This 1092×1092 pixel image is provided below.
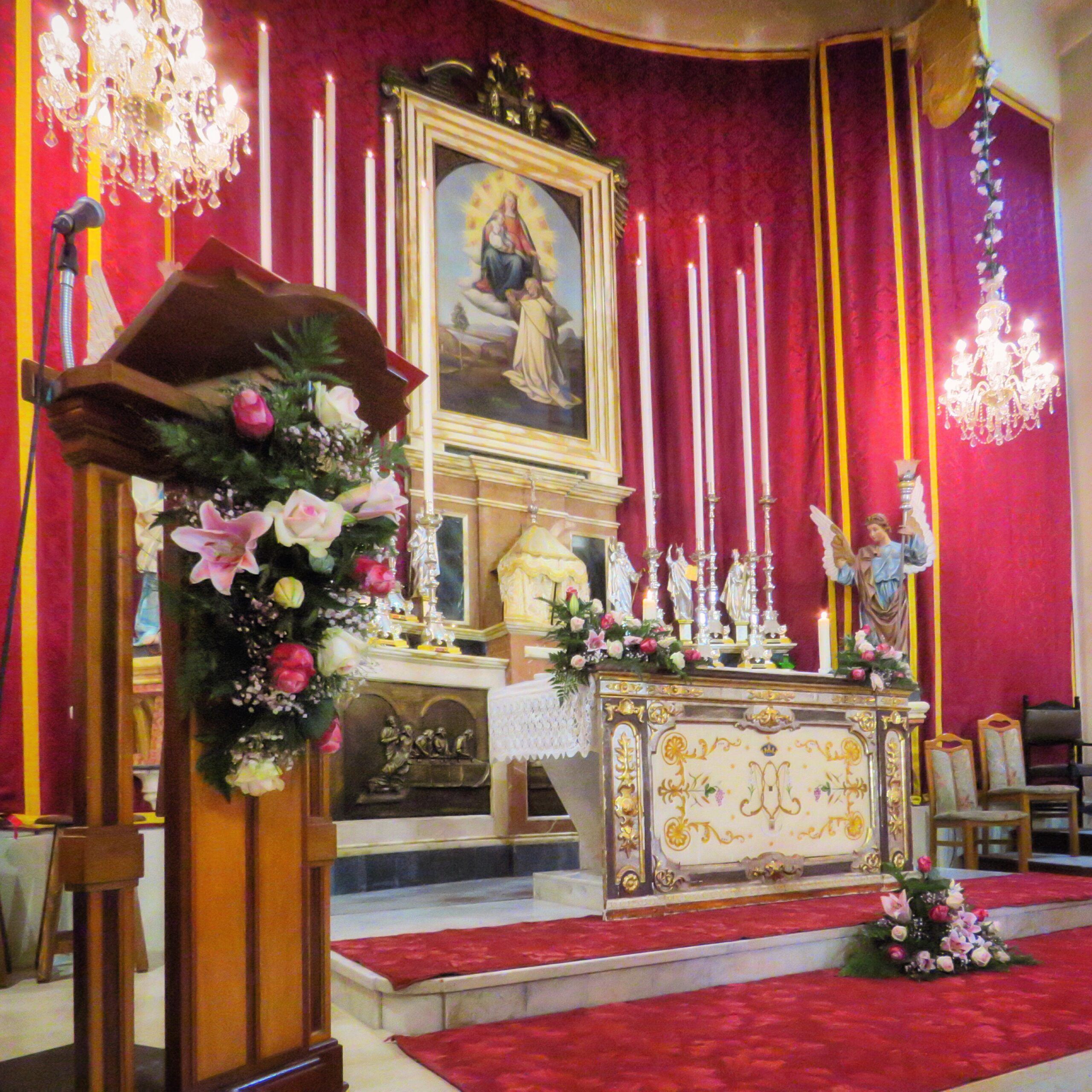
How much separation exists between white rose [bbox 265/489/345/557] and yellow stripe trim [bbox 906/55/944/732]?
22.8 feet

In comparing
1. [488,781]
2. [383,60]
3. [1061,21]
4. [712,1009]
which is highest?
[1061,21]

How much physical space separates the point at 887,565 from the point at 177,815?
660 centimetres

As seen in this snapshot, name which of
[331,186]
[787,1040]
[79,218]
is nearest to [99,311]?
[331,186]

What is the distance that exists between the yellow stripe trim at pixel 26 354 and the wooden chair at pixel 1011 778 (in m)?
6.10

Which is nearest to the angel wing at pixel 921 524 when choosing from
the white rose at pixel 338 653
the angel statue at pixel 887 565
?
the angel statue at pixel 887 565

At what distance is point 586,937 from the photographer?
368 cm

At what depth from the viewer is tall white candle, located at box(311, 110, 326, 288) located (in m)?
5.44

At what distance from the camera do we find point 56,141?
5043 millimetres

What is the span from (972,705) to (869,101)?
4.84 m

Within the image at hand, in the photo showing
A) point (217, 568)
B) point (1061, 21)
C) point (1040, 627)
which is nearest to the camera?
point (217, 568)

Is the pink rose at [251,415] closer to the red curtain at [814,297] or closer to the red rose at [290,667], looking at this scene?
the red rose at [290,667]

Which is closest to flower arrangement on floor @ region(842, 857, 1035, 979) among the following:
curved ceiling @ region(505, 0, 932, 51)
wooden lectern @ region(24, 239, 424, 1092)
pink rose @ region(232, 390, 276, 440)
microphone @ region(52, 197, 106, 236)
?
wooden lectern @ region(24, 239, 424, 1092)

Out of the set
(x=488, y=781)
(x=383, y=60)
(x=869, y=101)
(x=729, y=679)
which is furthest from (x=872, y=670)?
(x=869, y=101)

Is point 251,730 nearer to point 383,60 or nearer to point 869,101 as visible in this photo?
point 383,60
